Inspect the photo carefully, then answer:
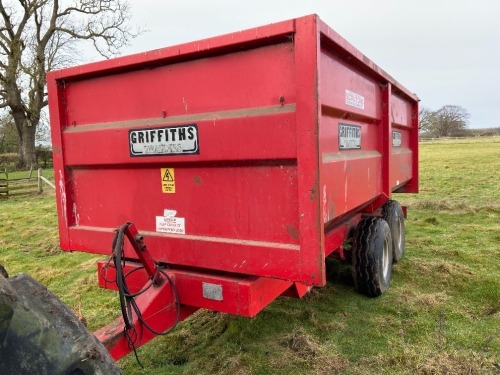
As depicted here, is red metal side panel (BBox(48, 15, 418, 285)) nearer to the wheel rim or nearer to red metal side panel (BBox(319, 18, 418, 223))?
red metal side panel (BBox(319, 18, 418, 223))

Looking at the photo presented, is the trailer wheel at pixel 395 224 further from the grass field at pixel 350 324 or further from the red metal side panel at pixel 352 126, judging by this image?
the red metal side panel at pixel 352 126

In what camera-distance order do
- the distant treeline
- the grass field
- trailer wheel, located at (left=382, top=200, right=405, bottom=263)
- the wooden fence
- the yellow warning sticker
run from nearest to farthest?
the yellow warning sticker → the grass field → trailer wheel, located at (left=382, top=200, right=405, bottom=263) → the wooden fence → the distant treeline

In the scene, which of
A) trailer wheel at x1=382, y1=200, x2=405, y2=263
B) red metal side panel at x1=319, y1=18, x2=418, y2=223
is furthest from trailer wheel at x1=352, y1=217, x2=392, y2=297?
trailer wheel at x1=382, y1=200, x2=405, y2=263

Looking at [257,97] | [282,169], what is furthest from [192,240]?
[257,97]

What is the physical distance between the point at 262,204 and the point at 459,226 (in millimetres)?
5856

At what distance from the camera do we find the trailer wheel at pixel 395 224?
4.78 meters

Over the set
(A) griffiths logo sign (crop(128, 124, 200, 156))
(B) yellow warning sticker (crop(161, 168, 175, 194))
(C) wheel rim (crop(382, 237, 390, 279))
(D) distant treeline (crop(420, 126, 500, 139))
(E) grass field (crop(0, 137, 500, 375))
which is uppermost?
(D) distant treeline (crop(420, 126, 500, 139))

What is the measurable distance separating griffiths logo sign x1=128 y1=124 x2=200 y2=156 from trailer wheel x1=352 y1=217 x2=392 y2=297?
6.29ft

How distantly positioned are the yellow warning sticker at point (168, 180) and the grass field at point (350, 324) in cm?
125

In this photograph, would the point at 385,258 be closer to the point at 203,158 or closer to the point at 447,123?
the point at 203,158

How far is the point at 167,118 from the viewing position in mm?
2588

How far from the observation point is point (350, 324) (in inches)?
138

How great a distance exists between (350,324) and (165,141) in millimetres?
2171

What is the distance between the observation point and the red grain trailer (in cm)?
220
